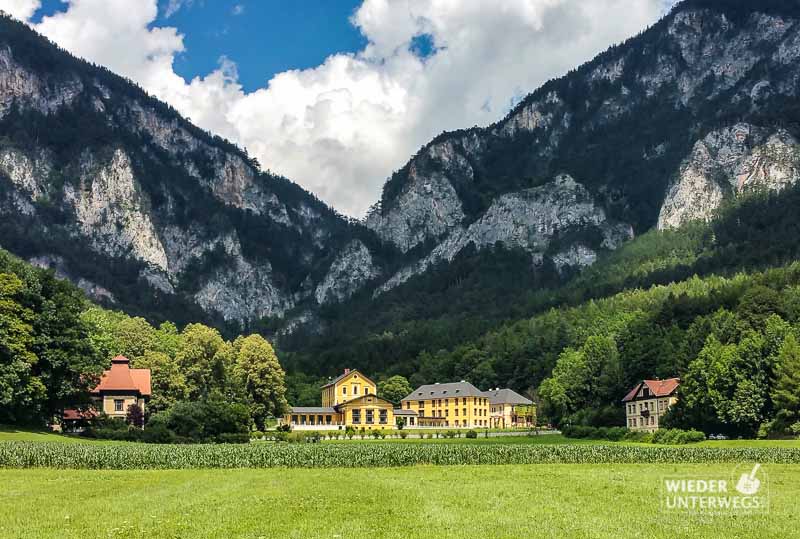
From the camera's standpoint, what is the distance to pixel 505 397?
5758 inches

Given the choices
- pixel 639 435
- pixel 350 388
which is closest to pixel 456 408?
pixel 350 388

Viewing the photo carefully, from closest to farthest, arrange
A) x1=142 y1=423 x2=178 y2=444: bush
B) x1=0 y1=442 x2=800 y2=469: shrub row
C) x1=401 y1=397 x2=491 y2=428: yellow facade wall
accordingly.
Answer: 1. x1=0 y1=442 x2=800 y2=469: shrub row
2. x1=142 y1=423 x2=178 y2=444: bush
3. x1=401 y1=397 x2=491 y2=428: yellow facade wall

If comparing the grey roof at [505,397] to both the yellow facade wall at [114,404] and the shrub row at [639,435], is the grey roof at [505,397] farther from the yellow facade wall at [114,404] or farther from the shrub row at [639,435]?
the yellow facade wall at [114,404]

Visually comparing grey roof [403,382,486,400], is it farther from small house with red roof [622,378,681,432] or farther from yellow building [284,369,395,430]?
small house with red roof [622,378,681,432]

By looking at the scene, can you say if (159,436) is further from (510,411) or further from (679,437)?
A: (510,411)

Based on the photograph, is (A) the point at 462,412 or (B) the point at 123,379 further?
(A) the point at 462,412

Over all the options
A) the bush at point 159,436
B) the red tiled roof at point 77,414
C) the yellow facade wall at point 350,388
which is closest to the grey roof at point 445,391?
the yellow facade wall at point 350,388

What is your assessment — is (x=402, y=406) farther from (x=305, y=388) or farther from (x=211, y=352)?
(x=211, y=352)

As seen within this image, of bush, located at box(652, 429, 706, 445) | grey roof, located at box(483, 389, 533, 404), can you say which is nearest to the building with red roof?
bush, located at box(652, 429, 706, 445)

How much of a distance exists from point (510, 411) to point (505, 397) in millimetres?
2997

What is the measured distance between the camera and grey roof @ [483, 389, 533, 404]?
5719 inches

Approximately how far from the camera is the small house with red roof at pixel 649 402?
339 feet

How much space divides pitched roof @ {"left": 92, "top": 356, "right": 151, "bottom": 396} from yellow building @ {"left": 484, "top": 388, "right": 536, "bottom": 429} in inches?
2761

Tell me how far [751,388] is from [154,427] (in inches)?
2352
